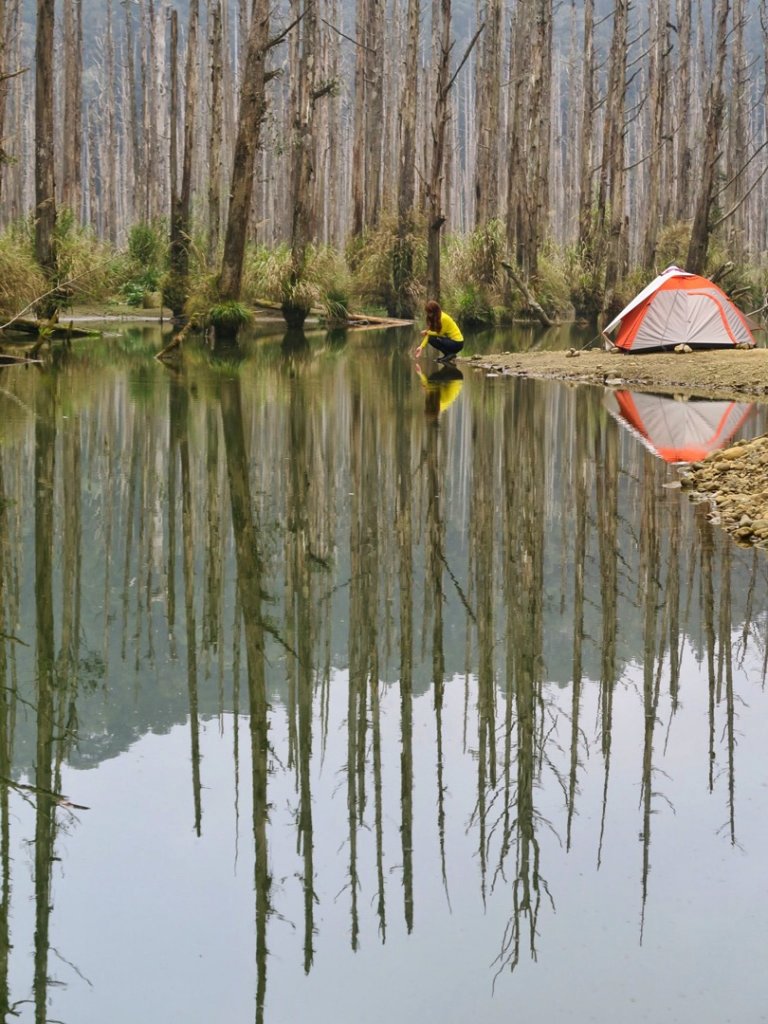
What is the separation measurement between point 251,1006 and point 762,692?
8.78ft

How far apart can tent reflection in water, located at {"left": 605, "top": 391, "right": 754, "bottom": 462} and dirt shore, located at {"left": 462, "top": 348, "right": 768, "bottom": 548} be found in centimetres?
70

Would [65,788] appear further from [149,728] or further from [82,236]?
[82,236]

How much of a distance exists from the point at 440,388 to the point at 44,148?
1109cm

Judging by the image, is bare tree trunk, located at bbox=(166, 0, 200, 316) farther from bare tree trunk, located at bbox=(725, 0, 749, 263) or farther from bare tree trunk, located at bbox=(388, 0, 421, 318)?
bare tree trunk, located at bbox=(725, 0, 749, 263)

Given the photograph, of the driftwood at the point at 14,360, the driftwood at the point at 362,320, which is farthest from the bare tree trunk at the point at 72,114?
the driftwood at the point at 14,360

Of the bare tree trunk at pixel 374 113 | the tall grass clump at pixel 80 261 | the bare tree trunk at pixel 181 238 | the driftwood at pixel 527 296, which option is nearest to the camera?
the tall grass clump at pixel 80 261

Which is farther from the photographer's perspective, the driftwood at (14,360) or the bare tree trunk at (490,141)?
the bare tree trunk at (490,141)

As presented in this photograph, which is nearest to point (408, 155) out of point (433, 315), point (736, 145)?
point (433, 315)

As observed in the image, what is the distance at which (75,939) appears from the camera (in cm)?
306

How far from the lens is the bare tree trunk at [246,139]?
913 inches

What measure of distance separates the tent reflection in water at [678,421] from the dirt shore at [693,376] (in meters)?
0.70

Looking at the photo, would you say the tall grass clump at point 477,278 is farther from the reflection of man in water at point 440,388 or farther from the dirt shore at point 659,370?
the reflection of man in water at point 440,388

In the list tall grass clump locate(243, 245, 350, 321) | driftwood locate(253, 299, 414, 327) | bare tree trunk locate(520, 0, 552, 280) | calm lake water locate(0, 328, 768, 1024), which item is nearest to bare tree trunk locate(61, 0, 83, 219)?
tall grass clump locate(243, 245, 350, 321)

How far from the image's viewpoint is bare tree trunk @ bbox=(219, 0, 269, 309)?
23.2 m
